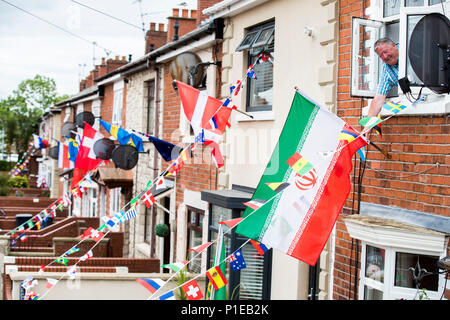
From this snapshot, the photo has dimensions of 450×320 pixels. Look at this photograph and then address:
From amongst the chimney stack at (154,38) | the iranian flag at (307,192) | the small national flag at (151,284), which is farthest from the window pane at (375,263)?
the chimney stack at (154,38)

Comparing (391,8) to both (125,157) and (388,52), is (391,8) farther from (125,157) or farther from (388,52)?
(125,157)

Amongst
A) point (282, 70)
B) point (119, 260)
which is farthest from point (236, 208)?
point (119, 260)

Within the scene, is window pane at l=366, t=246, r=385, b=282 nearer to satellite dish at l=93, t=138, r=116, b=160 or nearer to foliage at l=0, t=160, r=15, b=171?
satellite dish at l=93, t=138, r=116, b=160

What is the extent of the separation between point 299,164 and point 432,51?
1.53 meters

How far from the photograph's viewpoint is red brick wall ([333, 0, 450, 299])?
17.9ft

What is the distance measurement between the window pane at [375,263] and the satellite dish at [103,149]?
27.2ft

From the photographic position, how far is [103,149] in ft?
44.1

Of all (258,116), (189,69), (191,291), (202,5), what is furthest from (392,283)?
(202,5)

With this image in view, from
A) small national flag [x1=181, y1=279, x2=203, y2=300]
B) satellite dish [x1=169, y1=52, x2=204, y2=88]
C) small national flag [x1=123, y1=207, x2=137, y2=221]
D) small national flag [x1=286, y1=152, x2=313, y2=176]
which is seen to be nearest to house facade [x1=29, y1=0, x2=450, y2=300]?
satellite dish [x1=169, y1=52, x2=204, y2=88]

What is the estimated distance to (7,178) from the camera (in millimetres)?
40219

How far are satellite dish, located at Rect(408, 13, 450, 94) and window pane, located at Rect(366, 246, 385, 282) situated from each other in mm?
1938

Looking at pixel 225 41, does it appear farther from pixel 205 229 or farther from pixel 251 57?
pixel 205 229

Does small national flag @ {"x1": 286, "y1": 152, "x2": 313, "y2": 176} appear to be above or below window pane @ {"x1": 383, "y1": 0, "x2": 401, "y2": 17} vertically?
below

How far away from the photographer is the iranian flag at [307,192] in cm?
501
